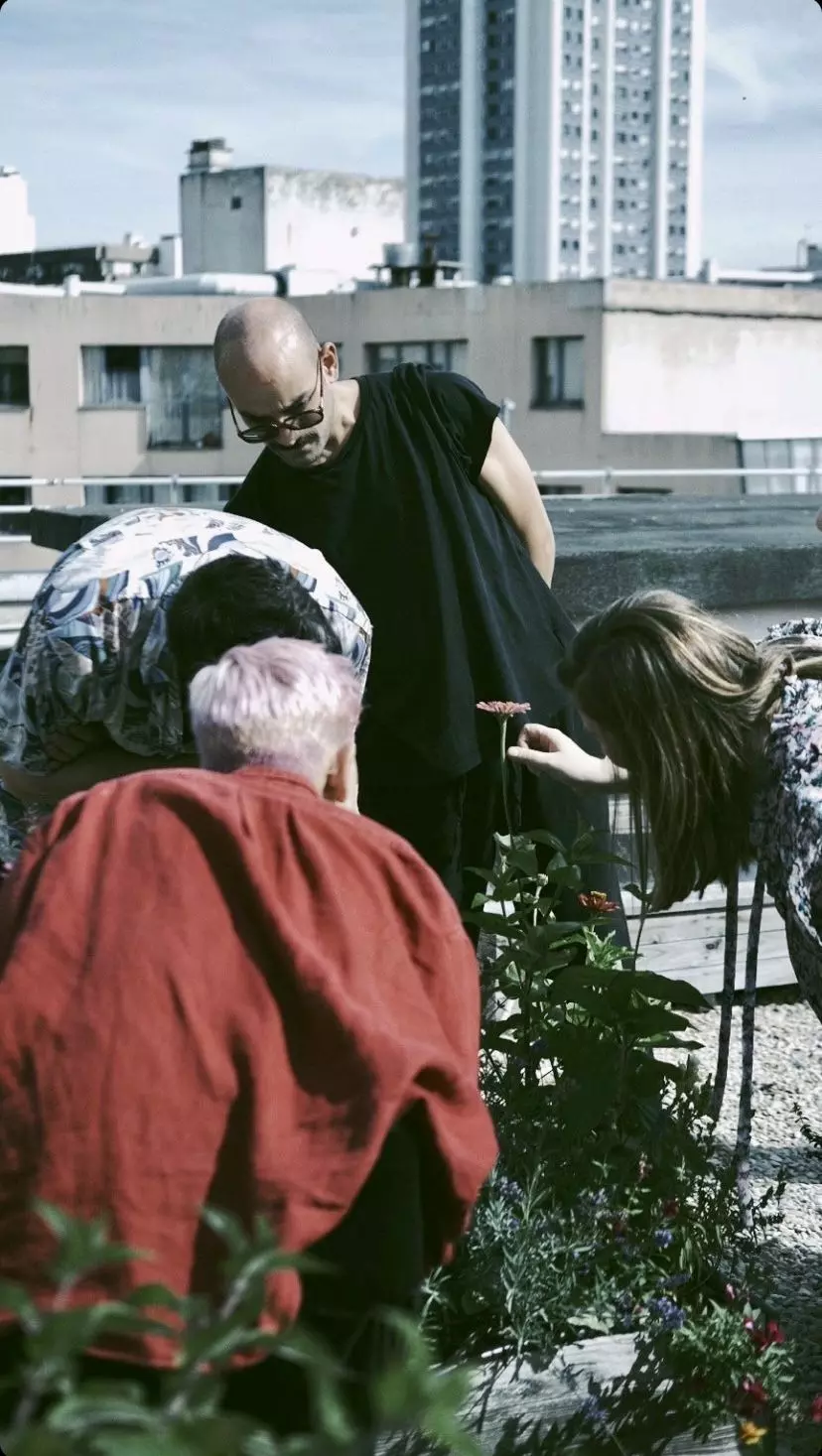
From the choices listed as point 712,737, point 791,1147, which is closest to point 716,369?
point 791,1147

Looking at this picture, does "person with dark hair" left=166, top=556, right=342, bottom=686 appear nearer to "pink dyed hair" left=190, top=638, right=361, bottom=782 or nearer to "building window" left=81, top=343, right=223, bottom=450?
"pink dyed hair" left=190, top=638, right=361, bottom=782

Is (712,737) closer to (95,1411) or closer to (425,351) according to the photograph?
(95,1411)

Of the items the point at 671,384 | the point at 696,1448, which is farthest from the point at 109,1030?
the point at 671,384

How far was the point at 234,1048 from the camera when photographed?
175 cm

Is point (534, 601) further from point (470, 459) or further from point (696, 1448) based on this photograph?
point (696, 1448)

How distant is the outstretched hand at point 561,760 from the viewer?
2.97 metres

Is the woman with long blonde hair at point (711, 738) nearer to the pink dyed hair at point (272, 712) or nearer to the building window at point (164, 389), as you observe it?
the pink dyed hair at point (272, 712)

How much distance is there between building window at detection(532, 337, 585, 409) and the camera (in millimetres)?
43094

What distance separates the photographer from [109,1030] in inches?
67.4

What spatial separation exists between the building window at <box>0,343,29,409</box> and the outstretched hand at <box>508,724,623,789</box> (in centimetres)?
4355

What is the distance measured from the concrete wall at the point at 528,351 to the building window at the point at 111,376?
277 mm

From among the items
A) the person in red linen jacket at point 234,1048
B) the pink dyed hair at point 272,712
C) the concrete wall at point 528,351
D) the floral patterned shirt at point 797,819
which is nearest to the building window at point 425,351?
the concrete wall at point 528,351

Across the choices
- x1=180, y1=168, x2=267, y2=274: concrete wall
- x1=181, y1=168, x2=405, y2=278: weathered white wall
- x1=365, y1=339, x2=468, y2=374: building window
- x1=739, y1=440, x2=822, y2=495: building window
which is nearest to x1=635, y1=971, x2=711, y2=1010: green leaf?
x1=739, y1=440, x2=822, y2=495: building window

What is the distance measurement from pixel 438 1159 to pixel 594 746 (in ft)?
6.81
